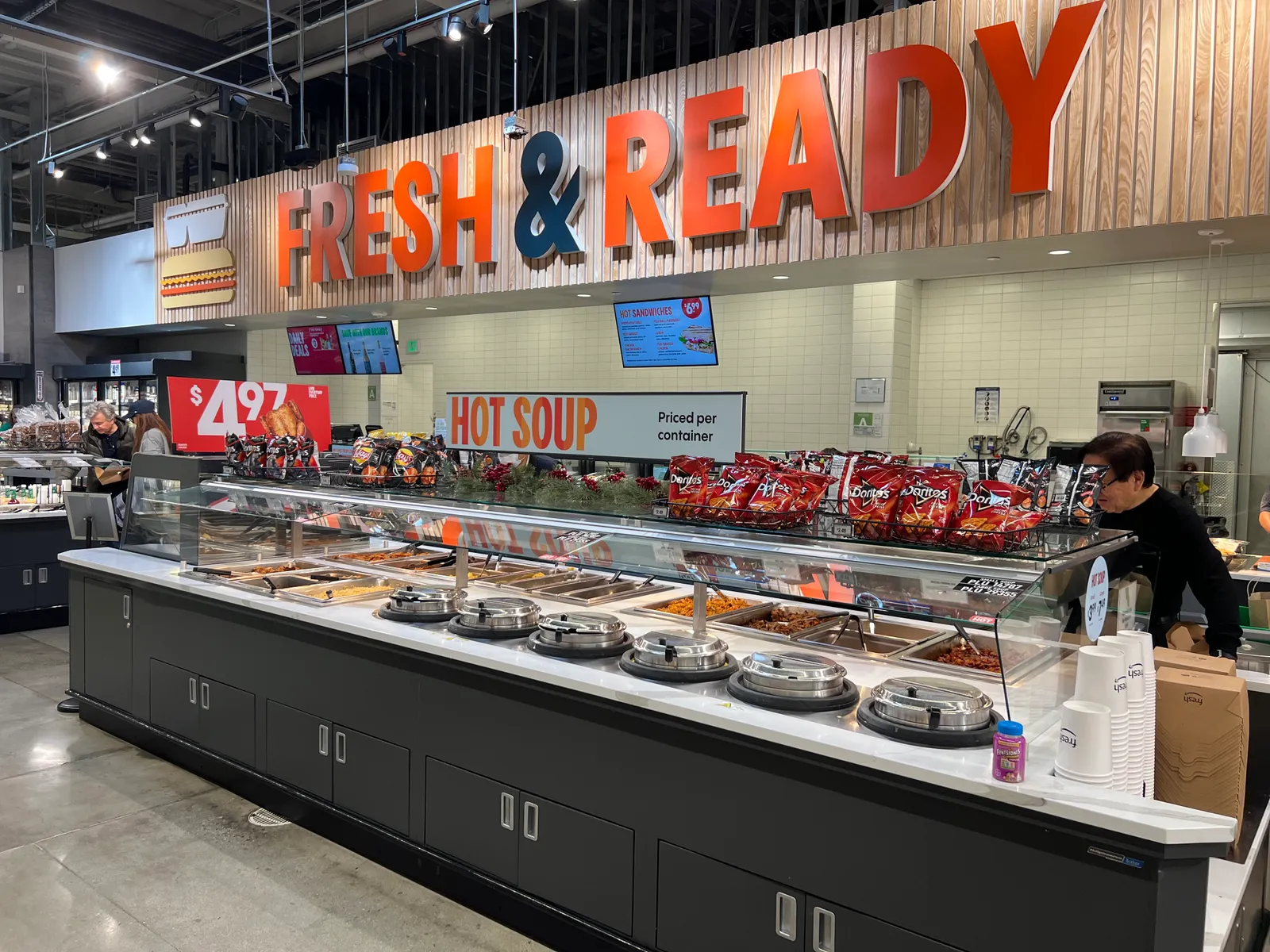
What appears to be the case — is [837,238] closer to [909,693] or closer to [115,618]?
[909,693]

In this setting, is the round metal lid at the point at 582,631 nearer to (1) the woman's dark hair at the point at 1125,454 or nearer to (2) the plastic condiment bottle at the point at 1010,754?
(2) the plastic condiment bottle at the point at 1010,754

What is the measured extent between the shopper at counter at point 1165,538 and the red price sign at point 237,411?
12.8 feet

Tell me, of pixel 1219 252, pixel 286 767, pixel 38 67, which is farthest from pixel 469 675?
pixel 38 67

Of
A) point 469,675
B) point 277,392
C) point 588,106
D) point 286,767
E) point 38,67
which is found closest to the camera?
point 469,675

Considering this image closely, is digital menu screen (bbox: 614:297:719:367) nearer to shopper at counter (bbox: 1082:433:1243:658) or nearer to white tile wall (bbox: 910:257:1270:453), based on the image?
white tile wall (bbox: 910:257:1270:453)

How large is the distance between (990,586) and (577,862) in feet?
4.88

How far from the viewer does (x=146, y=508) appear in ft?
16.0

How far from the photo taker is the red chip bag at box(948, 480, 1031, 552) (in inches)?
89.0

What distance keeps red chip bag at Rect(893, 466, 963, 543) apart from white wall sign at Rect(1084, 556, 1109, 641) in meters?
0.39

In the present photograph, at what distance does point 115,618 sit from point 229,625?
3.61ft

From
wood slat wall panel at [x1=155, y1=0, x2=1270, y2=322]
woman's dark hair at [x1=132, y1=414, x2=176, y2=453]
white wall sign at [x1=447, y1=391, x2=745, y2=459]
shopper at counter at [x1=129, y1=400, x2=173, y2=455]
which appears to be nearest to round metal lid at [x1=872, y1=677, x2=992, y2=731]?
white wall sign at [x1=447, y1=391, x2=745, y2=459]

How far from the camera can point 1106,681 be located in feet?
6.26

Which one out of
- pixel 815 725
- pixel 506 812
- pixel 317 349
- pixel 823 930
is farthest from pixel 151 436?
pixel 823 930

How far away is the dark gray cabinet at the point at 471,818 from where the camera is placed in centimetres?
291
